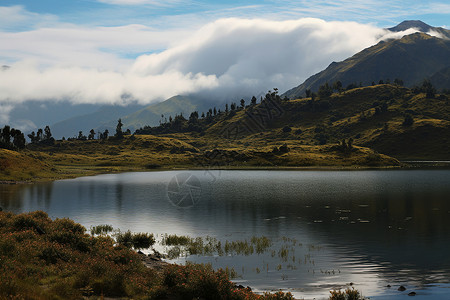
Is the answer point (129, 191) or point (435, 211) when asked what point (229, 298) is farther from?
point (129, 191)

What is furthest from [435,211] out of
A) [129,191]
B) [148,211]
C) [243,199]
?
[129,191]

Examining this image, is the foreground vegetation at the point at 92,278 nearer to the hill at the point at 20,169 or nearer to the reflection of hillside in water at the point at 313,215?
the reflection of hillside in water at the point at 313,215

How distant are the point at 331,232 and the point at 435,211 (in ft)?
106

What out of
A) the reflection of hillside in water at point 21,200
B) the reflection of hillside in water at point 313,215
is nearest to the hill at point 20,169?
the reflection of hillside in water at point 21,200

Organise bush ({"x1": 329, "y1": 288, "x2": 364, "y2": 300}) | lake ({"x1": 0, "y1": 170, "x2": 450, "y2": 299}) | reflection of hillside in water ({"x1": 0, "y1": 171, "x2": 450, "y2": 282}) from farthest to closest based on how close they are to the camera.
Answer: reflection of hillside in water ({"x1": 0, "y1": 171, "x2": 450, "y2": 282})
lake ({"x1": 0, "y1": 170, "x2": 450, "y2": 299})
bush ({"x1": 329, "y1": 288, "x2": 364, "y2": 300})

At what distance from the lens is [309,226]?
212 feet

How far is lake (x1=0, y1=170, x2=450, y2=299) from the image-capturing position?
121 ft

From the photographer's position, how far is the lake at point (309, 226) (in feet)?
121

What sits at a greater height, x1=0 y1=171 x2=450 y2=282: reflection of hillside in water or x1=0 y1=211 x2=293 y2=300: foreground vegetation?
x1=0 y1=211 x2=293 y2=300: foreground vegetation

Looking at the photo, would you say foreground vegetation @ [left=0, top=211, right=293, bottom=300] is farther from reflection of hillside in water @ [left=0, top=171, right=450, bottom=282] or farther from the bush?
reflection of hillside in water @ [left=0, top=171, right=450, bottom=282]

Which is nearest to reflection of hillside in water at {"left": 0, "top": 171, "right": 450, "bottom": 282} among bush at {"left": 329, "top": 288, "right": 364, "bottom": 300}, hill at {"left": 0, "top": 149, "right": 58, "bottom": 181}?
bush at {"left": 329, "top": 288, "right": 364, "bottom": 300}

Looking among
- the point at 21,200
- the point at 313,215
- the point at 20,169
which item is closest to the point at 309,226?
the point at 313,215

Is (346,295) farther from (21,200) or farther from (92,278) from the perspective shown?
(21,200)

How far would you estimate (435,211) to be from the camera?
7844cm
